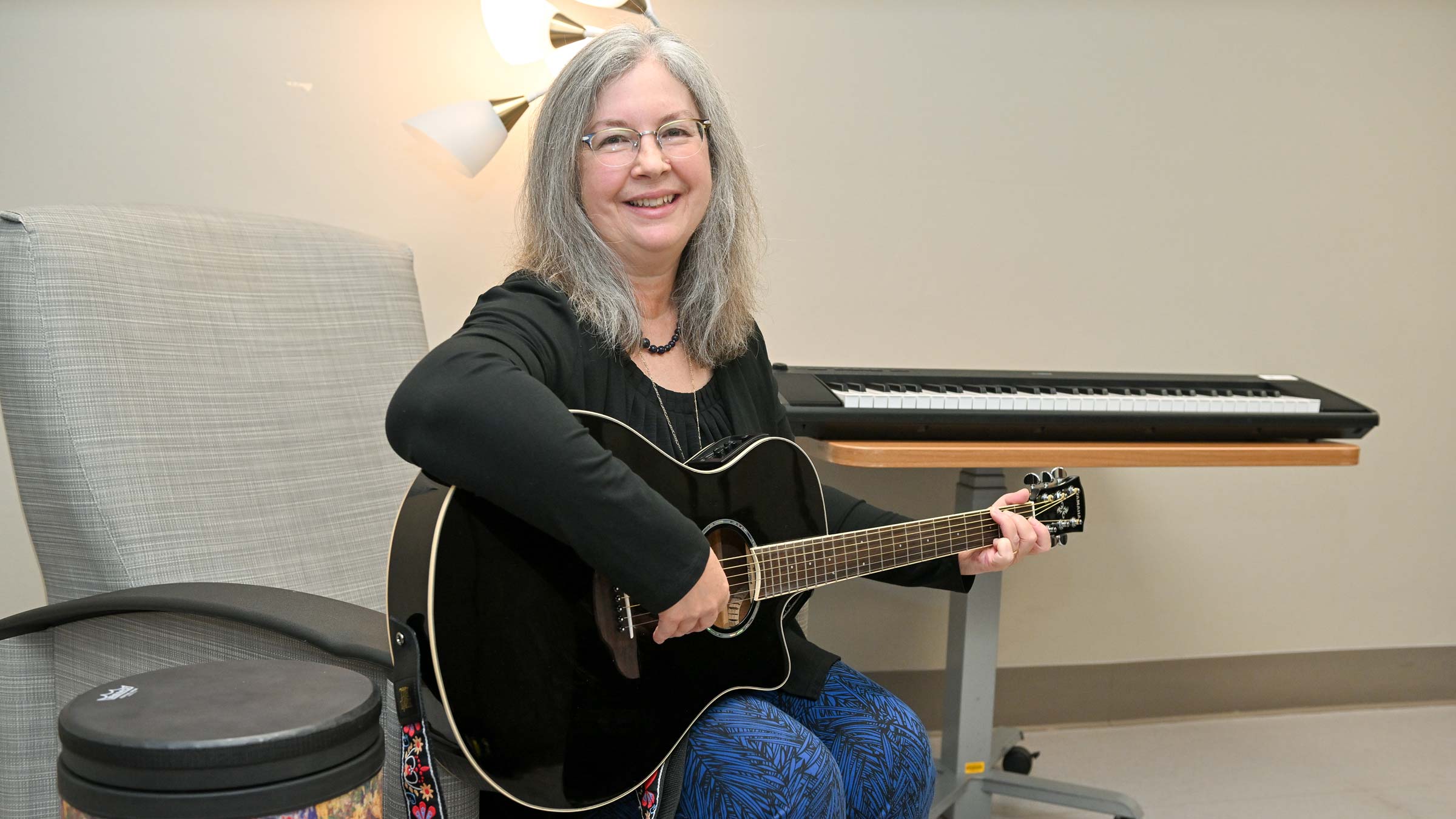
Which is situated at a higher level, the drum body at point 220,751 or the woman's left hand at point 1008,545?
the drum body at point 220,751

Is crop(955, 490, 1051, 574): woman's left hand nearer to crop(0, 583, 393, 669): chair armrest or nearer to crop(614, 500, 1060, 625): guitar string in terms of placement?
crop(614, 500, 1060, 625): guitar string

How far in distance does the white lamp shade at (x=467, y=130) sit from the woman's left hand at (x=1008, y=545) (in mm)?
1140

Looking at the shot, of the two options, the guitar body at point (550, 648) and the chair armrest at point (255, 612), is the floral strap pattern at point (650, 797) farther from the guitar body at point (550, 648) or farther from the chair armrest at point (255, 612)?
the chair armrest at point (255, 612)

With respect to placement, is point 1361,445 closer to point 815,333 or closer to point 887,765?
point 815,333

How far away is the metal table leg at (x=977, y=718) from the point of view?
215cm

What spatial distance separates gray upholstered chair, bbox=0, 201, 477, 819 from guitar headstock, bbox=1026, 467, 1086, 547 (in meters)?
0.88

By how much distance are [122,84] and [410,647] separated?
1.59 meters

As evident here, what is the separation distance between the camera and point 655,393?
4.61 feet

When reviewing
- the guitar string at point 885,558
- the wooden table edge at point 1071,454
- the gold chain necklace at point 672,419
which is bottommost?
the wooden table edge at point 1071,454

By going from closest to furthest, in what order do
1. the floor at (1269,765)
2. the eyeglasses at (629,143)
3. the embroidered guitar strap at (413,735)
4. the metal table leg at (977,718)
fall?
the embroidered guitar strap at (413,735) → the eyeglasses at (629,143) → the metal table leg at (977,718) → the floor at (1269,765)

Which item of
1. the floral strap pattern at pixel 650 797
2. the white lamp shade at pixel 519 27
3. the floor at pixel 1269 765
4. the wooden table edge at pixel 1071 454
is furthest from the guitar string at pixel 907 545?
the white lamp shade at pixel 519 27

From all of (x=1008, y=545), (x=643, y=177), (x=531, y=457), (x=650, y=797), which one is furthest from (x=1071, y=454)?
(x=531, y=457)

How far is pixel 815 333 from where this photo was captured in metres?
2.57

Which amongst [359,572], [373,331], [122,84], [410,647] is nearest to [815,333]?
[373,331]
